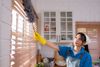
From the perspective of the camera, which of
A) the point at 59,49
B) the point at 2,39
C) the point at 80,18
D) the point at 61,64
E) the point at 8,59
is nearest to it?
the point at 2,39

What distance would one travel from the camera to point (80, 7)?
20.3ft

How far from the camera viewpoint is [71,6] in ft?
20.2

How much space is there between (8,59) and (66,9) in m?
4.30

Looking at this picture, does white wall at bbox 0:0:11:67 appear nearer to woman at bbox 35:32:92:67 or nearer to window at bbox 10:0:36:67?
window at bbox 10:0:36:67

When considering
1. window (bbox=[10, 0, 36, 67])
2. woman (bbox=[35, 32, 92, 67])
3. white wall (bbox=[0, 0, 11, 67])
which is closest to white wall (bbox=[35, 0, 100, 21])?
window (bbox=[10, 0, 36, 67])

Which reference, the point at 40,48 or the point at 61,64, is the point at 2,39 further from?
the point at 40,48

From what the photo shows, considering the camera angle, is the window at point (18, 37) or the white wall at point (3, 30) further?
the window at point (18, 37)

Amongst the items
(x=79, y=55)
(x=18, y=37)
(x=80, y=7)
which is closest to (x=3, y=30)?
(x=18, y=37)

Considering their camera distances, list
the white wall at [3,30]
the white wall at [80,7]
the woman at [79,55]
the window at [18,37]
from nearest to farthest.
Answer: the white wall at [3,30] → the window at [18,37] → the woman at [79,55] → the white wall at [80,7]

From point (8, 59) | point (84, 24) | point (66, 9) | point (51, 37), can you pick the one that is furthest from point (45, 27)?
point (8, 59)

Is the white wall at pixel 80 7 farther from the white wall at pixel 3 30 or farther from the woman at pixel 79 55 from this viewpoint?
the white wall at pixel 3 30

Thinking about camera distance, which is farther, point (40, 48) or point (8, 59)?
point (40, 48)

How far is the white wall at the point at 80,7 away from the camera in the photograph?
6.16 meters

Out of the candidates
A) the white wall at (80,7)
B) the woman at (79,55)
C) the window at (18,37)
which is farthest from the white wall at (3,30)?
the white wall at (80,7)
